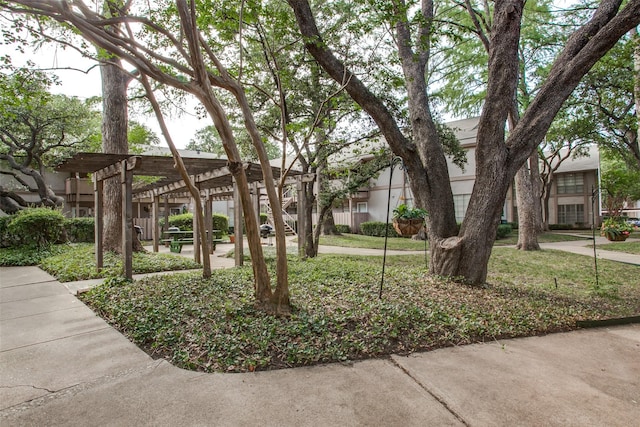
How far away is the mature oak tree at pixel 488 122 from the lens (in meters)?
4.71

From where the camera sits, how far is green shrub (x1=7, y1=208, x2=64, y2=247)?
9.98 metres

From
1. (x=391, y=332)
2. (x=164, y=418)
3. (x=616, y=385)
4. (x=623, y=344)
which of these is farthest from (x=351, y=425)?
(x=623, y=344)

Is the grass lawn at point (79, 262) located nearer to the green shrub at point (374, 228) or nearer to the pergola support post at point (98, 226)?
the pergola support post at point (98, 226)

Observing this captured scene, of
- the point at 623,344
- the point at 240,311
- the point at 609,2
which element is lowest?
the point at 623,344

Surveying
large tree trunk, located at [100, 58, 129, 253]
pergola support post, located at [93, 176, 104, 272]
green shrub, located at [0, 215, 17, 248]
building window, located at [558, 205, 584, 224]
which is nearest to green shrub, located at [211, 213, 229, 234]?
green shrub, located at [0, 215, 17, 248]

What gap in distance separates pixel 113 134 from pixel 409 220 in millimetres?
8563

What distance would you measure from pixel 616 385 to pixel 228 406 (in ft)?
9.71

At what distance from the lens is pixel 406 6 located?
4.72 meters

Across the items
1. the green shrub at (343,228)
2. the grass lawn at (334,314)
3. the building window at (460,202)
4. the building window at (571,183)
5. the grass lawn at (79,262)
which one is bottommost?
the grass lawn at (334,314)

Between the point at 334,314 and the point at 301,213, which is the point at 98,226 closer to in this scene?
the point at 301,213

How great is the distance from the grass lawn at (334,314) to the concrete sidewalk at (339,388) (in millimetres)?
217

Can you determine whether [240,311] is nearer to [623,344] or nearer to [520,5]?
[623,344]

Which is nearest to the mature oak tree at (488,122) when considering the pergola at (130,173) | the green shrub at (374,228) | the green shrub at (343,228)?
the pergola at (130,173)

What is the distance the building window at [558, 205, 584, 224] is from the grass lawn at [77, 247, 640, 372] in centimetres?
2186
